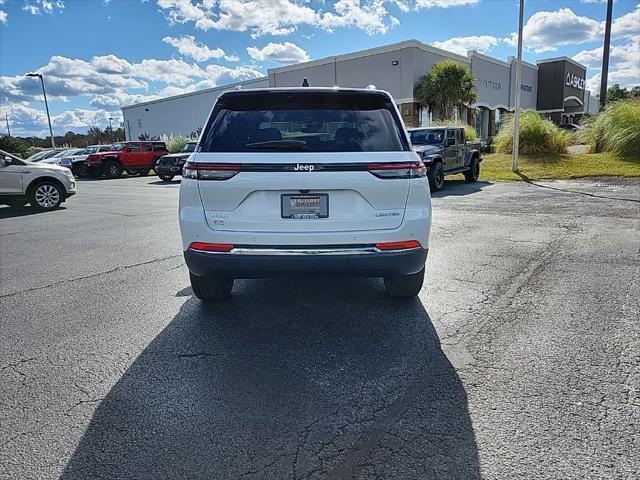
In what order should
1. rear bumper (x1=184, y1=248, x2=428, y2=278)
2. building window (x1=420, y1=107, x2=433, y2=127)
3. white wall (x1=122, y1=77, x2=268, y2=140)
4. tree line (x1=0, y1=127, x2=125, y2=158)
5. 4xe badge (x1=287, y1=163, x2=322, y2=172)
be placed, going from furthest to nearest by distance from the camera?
tree line (x1=0, y1=127, x2=125, y2=158) → white wall (x1=122, y1=77, x2=268, y2=140) → building window (x1=420, y1=107, x2=433, y2=127) → rear bumper (x1=184, y1=248, x2=428, y2=278) → 4xe badge (x1=287, y1=163, x2=322, y2=172)

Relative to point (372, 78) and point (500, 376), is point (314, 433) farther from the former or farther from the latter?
point (372, 78)

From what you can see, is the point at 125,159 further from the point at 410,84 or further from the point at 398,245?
the point at 398,245

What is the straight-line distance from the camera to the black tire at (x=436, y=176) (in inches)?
521

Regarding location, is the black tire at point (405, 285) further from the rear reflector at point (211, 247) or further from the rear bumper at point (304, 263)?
the rear reflector at point (211, 247)

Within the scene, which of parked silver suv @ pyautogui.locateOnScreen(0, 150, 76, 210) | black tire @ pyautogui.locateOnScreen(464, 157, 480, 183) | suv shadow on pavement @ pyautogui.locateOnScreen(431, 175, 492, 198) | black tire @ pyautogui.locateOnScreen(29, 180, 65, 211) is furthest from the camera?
black tire @ pyautogui.locateOnScreen(464, 157, 480, 183)

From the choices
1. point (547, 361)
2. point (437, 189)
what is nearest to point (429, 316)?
point (547, 361)

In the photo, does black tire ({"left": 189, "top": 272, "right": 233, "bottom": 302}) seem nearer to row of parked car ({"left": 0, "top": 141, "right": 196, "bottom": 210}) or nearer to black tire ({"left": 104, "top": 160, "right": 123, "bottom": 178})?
row of parked car ({"left": 0, "top": 141, "right": 196, "bottom": 210})

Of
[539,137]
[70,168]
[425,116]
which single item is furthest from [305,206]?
[425,116]

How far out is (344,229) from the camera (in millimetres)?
3477

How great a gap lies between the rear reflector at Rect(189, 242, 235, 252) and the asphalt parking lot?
2.40 feet

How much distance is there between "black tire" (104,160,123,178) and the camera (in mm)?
25391

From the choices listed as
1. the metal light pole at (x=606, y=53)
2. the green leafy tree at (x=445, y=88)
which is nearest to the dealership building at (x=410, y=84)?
the green leafy tree at (x=445, y=88)

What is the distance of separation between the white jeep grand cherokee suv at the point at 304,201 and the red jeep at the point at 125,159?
2432 cm

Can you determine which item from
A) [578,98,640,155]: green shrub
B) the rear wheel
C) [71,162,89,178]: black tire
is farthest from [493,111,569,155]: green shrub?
[71,162,89,178]: black tire
